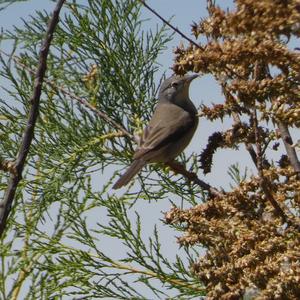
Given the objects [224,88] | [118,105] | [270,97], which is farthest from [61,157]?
[270,97]

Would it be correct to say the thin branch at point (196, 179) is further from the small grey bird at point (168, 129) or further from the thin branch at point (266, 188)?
the thin branch at point (266, 188)

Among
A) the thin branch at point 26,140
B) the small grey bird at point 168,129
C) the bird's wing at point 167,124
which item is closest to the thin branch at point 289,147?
the small grey bird at point 168,129

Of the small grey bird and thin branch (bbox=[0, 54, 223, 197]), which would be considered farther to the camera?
the small grey bird

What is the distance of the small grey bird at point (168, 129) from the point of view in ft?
17.4

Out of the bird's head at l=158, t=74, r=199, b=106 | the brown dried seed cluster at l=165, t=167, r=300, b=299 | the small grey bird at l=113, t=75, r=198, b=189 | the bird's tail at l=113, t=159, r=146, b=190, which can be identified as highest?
the bird's head at l=158, t=74, r=199, b=106

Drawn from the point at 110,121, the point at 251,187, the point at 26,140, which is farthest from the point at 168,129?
the point at 26,140

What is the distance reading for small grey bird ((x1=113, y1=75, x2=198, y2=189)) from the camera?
5296 mm

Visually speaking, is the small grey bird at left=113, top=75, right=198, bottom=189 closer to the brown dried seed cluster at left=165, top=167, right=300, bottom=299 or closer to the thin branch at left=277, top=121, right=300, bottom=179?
the thin branch at left=277, top=121, right=300, bottom=179

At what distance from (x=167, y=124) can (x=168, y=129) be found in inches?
2.6

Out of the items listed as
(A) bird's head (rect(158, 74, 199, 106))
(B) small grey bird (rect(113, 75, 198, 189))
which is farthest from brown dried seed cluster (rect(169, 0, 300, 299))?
(A) bird's head (rect(158, 74, 199, 106))

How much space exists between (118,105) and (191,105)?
3311 millimetres

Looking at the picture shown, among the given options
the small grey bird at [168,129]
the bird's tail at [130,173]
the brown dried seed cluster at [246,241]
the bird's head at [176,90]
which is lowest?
the brown dried seed cluster at [246,241]

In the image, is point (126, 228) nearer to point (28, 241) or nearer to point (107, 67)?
point (28, 241)

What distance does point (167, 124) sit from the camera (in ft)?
24.0
